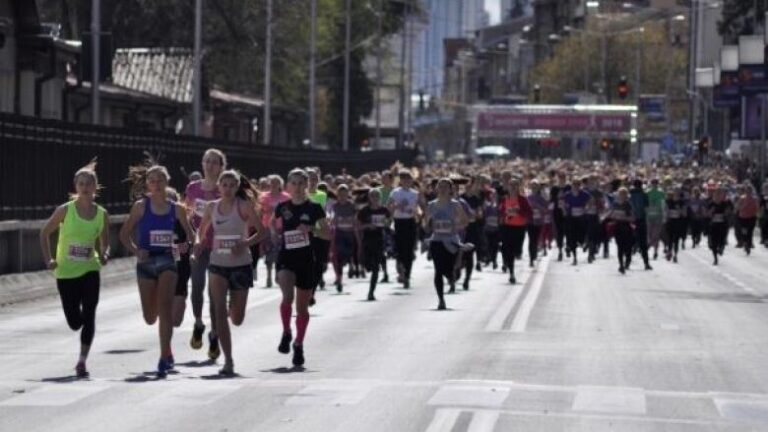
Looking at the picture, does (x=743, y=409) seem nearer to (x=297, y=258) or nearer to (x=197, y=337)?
(x=297, y=258)

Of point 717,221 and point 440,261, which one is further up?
point 440,261

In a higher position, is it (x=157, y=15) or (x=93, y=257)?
(x=157, y=15)

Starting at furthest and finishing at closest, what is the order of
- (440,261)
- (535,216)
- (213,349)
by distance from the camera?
(535,216) < (440,261) < (213,349)

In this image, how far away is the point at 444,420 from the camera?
48.6 ft

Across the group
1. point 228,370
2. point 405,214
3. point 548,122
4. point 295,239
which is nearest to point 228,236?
point 228,370

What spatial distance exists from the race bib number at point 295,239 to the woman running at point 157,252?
5.29 ft

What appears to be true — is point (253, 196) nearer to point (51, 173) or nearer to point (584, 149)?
point (51, 173)

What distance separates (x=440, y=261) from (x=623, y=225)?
14930 millimetres

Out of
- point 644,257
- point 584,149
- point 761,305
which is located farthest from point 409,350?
point 584,149

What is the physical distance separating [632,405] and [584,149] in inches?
4474

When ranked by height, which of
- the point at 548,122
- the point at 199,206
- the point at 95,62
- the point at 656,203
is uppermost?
the point at 95,62

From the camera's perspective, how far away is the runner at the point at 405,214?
32844 millimetres

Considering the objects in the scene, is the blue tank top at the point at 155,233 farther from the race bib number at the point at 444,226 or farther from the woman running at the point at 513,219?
the woman running at the point at 513,219

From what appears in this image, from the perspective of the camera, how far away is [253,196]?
1881 centimetres
